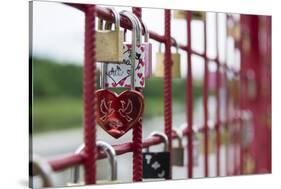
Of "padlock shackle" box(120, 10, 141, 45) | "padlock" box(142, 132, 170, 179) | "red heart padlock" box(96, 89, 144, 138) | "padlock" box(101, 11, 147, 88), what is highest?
"padlock shackle" box(120, 10, 141, 45)

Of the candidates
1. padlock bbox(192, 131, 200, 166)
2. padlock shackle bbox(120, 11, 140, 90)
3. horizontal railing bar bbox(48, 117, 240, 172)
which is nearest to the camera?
horizontal railing bar bbox(48, 117, 240, 172)

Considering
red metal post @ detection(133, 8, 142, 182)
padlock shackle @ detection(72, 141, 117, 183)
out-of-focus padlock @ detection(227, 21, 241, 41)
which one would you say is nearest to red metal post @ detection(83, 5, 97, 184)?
padlock shackle @ detection(72, 141, 117, 183)

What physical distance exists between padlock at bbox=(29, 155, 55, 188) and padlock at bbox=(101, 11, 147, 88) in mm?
332

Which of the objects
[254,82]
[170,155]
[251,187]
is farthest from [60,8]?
[254,82]

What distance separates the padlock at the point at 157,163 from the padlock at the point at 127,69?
0.25 meters

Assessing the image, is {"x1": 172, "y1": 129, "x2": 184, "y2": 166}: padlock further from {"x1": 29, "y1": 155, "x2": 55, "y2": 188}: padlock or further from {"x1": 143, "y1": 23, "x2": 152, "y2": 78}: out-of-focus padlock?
{"x1": 29, "y1": 155, "x2": 55, "y2": 188}: padlock

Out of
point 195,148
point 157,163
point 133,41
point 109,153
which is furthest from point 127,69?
point 195,148

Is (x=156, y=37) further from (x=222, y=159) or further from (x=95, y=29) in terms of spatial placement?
(x=222, y=159)

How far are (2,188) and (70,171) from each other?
0.21 m

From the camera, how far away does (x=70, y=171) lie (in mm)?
2141

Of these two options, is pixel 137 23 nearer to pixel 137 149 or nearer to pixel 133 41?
pixel 133 41

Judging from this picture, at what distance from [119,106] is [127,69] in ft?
0.41

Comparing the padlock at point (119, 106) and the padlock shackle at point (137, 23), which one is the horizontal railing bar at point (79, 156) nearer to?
the padlock at point (119, 106)

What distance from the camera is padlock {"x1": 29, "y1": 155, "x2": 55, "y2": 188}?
6.91 ft
